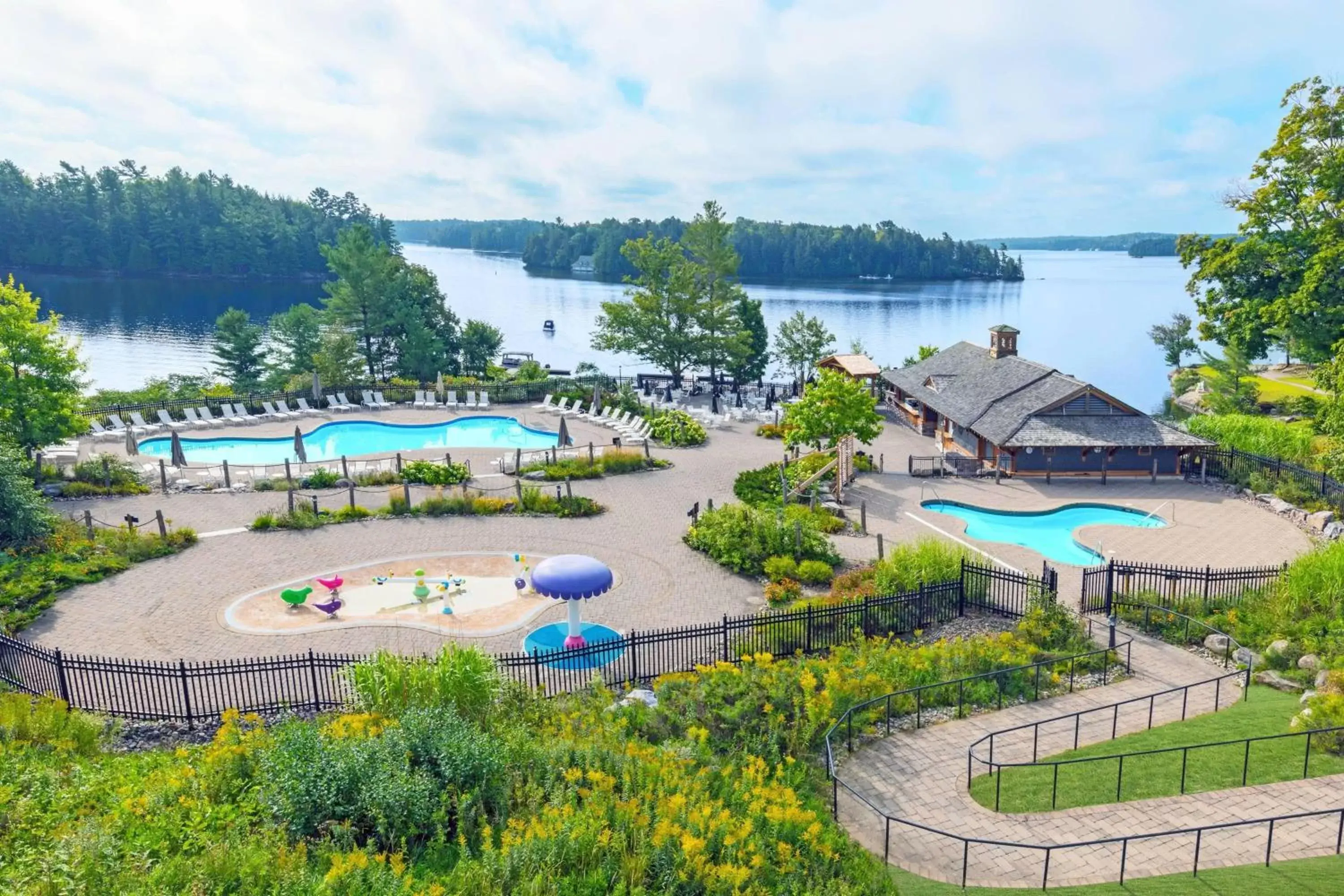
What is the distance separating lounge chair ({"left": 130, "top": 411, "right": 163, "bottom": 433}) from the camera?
124ft

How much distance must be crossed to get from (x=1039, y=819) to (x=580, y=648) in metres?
8.45

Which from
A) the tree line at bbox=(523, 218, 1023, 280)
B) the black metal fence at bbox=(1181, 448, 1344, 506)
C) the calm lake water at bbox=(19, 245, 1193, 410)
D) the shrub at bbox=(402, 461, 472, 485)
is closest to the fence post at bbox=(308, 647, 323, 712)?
the shrub at bbox=(402, 461, 472, 485)

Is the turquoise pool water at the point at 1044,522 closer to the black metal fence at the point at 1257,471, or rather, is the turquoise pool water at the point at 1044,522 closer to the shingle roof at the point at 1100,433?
the shingle roof at the point at 1100,433

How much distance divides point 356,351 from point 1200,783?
46621 millimetres

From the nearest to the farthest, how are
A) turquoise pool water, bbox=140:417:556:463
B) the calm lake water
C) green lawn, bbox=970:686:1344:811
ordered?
green lawn, bbox=970:686:1344:811 → turquoise pool water, bbox=140:417:556:463 → the calm lake water

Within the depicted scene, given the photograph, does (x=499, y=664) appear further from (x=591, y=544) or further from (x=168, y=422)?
(x=168, y=422)

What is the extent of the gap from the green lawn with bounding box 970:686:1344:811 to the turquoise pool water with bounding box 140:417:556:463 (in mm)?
27452

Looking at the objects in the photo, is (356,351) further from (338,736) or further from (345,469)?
(338,736)

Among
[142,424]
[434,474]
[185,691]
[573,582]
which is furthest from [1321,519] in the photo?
[142,424]

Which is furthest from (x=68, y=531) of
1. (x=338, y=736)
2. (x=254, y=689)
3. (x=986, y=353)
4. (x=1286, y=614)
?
(x=986, y=353)

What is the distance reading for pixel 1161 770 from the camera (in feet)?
41.2

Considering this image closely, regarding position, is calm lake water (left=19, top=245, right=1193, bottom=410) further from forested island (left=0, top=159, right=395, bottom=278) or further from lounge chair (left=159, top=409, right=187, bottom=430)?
lounge chair (left=159, top=409, right=187, bottom=430)

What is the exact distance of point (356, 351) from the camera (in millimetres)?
49438

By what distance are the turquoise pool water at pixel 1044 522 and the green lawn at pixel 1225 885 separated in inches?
645
